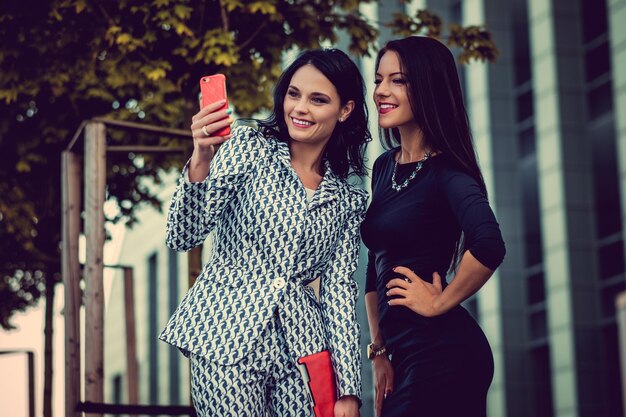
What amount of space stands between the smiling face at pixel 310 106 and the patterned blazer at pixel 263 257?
0.35ft

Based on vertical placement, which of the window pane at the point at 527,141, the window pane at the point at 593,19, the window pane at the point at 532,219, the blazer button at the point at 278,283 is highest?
the window pane at the point at 593,19

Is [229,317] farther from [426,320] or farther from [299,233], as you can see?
[426,320]

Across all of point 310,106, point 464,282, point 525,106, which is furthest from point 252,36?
point 525,106

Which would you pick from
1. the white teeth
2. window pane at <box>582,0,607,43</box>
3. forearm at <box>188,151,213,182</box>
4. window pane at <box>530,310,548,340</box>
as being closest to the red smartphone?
forearm at <box>188,151,213,182</box>

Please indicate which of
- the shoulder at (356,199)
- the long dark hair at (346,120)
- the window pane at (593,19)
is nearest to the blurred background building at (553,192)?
the window pane at (593,19)

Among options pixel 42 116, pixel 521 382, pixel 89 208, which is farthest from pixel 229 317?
pixel 521 382

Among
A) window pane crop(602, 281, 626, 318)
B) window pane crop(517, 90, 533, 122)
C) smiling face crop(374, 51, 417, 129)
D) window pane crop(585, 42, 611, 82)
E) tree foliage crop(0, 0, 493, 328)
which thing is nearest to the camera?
smiling face crop(374, 51, 417, 129)

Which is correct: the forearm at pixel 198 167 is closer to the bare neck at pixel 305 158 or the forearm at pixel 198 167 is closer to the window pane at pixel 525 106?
the bare neck at pixel 305 158

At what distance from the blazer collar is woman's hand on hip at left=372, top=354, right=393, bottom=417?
66 centimetres

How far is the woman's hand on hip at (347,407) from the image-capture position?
4875 millimetres

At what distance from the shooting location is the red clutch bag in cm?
482

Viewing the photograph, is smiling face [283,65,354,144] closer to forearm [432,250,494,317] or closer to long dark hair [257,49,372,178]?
long dark hair [257,49,372,178]

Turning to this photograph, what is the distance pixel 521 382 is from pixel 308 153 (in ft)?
80.2

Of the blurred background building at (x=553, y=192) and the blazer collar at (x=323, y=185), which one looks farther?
the blurred background building at (x=553, y=192)
